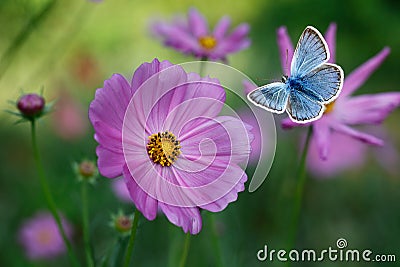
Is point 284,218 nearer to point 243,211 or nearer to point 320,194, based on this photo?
point 243,211

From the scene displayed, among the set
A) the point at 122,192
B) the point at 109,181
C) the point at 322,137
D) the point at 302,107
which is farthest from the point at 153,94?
the point at 109,181

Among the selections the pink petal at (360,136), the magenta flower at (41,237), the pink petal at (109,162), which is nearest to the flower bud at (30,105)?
the pink petal at (109,162)

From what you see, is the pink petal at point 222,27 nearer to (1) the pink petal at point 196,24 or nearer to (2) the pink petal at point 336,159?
(1) the pink petal at point 196,24

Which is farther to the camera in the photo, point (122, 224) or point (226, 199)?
point (122, 224)

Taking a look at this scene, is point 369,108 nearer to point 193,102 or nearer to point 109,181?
point 193,102

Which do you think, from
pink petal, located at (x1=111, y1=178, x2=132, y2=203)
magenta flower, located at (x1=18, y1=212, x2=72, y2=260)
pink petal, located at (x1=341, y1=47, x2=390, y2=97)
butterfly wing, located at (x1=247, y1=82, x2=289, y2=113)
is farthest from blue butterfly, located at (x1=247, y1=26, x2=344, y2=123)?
magenta flower, located at (x1=18, y1=212, x2=72, y2=260)

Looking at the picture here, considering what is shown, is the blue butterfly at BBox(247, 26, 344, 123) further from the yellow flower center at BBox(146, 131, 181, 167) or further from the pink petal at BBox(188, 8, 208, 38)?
the pink petal at BBox(188, 8, 208, 38)
